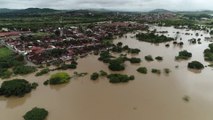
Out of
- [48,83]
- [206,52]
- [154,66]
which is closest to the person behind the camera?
[48,83]

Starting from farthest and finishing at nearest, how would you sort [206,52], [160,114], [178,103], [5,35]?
[5,35] → [206,52] → [178,103] → [160,114]

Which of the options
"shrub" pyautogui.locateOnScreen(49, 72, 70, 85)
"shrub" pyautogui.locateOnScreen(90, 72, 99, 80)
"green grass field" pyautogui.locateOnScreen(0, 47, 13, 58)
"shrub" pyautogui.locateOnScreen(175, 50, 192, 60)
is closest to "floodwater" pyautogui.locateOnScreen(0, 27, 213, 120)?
"shrub" pyautogui.locateOnScreen(90, 72, 99, 80)

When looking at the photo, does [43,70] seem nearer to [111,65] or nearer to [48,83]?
[48,83]

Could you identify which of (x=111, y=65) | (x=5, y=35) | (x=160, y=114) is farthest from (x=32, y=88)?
(x=5, y=35)

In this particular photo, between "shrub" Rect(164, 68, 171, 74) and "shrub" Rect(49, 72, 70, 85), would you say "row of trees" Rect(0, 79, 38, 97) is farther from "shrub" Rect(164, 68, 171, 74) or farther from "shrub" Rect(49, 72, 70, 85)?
"shrub" Rect(164, 68, 171, 74)

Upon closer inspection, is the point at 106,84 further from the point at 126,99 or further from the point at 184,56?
the point at 184,56

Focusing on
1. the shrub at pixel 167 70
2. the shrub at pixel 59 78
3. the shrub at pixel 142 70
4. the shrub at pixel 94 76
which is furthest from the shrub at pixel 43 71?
the shrub at pixel 167 70

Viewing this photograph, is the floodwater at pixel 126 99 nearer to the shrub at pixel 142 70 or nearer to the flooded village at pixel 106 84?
the flooded village at pixel 106 84

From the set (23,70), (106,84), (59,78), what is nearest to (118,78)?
(106,84)
